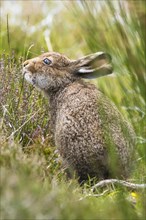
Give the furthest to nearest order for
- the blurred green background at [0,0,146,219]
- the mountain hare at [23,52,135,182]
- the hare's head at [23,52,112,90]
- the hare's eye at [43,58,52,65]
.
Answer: the hare's eye at [43,58,52,65]
the hare's head at [23,52,112,90]
the mountain hare at [23,52,135,182]
the blurred green background at [0,0,146,219]

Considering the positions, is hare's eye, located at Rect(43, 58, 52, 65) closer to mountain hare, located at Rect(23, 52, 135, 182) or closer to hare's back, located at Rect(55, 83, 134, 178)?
mountain hare, located at Rect(23, 52, 135, 182)

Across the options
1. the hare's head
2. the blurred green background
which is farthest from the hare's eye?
the blurred green background

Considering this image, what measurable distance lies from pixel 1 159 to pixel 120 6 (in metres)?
1.22

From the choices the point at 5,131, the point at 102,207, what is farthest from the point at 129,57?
the point at 5,131

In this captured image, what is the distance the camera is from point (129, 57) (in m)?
3.71

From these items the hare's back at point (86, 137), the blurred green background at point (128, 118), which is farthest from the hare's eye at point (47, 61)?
the blurred green background at point (128, 118)

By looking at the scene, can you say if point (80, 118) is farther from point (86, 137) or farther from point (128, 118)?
point (128, 118)

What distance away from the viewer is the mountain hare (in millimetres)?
6301

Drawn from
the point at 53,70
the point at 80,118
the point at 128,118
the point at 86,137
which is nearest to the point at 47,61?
the point at 53,70

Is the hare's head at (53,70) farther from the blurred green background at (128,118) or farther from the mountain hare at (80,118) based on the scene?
the blurred green background at (128,118)

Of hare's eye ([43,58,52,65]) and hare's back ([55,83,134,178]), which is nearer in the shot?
hare's back ([55,83,134,178])

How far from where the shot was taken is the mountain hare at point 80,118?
6.30 metres

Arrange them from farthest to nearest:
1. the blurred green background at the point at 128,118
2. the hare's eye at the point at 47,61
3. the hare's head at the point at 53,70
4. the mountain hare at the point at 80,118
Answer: the hare's eye at the point at 47,61 → the hare's head at the point at 53,70 → the mountain hare at the point at 80,118 → the blurred green background at the point at 128,118

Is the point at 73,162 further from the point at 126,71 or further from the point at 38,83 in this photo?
the point at 126,71
